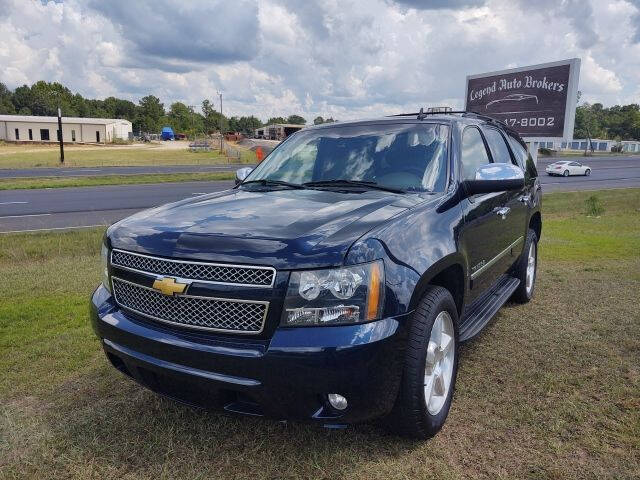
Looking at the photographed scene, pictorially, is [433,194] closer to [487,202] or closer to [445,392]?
[487,202]

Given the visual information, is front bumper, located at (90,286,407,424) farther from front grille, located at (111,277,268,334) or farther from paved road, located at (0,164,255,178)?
paved road, located at (0,164,255,178)

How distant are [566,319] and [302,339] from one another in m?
3.65

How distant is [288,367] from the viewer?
2326 millimetres

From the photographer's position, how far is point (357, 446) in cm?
288

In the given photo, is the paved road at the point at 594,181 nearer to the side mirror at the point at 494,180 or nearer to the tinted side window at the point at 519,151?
the tinted side window at the point at 519,151

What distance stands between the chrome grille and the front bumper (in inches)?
10.3

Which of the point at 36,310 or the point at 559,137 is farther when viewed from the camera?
the point at 559,137

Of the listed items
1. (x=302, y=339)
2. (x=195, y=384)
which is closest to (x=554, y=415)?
(x=302, y=339)

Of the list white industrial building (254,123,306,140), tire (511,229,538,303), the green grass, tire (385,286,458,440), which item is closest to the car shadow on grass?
tire (385,286,458,440)

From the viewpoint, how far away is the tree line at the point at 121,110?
386 ft

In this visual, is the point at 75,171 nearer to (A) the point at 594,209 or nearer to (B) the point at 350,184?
(A) the point at 594,209

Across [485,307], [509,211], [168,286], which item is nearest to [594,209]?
[509,211]

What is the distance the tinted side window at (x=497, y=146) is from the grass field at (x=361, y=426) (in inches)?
61.9

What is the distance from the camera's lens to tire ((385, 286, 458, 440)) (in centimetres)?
261
